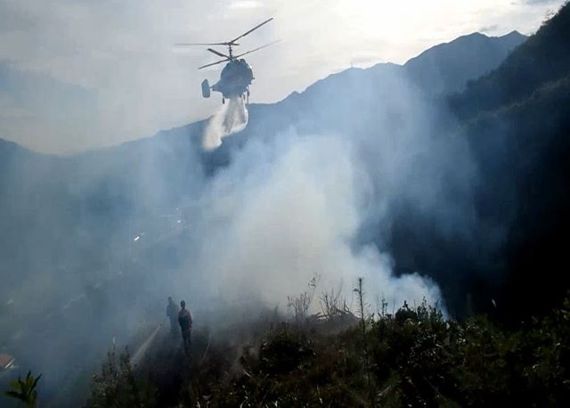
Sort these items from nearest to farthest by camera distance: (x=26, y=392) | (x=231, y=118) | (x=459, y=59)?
1. (x=26, y=392)
2. (x=231, y=118)
3. (x=459, y=59)

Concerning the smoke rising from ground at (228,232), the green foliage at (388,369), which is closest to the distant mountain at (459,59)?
the smoke rising from ground at (228,232)

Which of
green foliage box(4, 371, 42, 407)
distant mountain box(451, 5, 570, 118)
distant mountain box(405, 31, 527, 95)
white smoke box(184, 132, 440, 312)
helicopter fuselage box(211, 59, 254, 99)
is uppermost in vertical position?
distant mountain box(405, 31, 527, 95)

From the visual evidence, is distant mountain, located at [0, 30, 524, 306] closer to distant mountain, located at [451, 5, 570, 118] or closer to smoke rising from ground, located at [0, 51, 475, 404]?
smoke rising from ground, located at [0, 51, 475, 404]

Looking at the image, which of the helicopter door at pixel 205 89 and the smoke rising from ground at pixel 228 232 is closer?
the smoke rising from ground at pixel 228 232

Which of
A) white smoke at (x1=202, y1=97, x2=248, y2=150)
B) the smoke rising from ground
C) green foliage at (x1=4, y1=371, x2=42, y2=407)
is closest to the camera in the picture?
green foliage at (x1=4, y1=371, x2=42, y2=407)

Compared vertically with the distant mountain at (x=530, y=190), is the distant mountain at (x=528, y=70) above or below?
above

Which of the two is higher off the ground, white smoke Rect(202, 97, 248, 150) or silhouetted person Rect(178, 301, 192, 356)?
white smoke Rect(202, 97, 248, 150)

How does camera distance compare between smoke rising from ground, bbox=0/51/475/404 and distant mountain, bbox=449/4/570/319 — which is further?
smoke rising from ground, bbox=0/51/475/404

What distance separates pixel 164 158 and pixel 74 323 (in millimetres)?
62716

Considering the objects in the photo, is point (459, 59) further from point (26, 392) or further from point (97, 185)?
point (26, 392)

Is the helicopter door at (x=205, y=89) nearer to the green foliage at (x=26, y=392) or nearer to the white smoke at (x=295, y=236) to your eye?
the white smoke at (x=295, y=236)

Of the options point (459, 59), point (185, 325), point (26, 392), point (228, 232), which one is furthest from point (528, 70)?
point (459, 59)

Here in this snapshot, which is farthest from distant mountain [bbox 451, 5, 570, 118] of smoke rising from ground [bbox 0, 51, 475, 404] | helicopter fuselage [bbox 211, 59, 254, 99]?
helicopter fuselage [bbox 211, 59, 254, 99]

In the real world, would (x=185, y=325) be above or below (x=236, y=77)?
below
